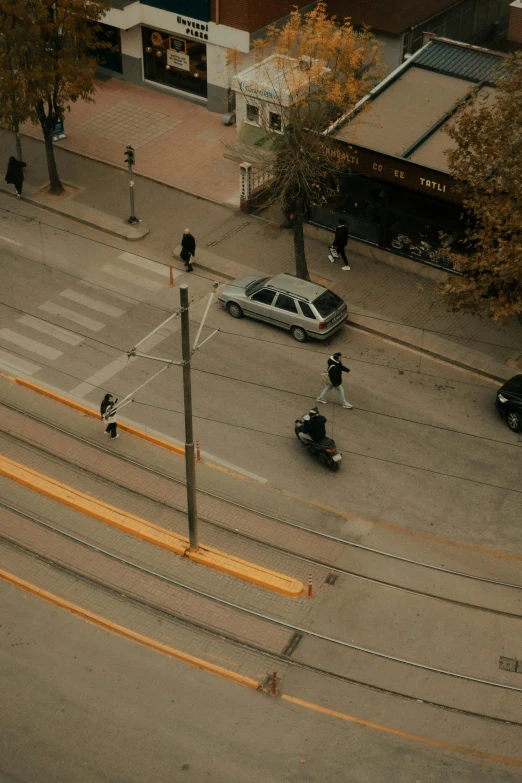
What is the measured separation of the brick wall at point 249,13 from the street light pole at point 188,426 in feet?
71.8

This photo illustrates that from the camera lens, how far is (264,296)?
31.7m

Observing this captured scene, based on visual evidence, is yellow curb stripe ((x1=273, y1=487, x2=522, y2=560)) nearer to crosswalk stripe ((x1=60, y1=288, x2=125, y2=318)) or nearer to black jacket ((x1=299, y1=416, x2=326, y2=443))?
black jacket ((x1=299, y1=416, x2=326, y2=443))

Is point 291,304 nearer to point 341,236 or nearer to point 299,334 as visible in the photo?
point 299,334

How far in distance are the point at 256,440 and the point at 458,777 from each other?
10.5 m

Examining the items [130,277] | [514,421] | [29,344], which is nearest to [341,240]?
[130,277]

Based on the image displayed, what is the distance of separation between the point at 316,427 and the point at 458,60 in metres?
16.3

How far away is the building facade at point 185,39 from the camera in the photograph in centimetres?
4050

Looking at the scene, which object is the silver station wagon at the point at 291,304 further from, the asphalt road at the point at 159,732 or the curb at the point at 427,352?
the asphalt road at the point at 159,732

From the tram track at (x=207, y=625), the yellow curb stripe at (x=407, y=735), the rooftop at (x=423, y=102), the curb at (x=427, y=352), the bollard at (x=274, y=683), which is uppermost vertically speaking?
the rooftop at (x=423, y=102)

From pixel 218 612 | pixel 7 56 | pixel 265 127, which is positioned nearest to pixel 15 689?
pixel 218 612

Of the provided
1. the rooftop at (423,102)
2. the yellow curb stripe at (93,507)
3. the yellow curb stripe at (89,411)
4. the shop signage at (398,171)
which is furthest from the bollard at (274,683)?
the rooftop at (423,102)

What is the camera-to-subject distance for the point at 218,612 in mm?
23578

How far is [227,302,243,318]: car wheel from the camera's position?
3234 centimetres

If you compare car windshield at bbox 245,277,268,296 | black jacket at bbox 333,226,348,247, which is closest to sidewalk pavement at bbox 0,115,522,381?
black jacket at bbox 333,226,348,247
